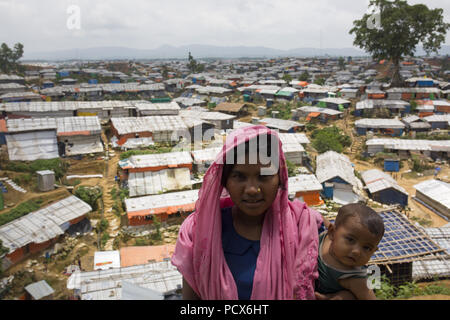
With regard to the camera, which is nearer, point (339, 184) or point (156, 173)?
point (156, 173)

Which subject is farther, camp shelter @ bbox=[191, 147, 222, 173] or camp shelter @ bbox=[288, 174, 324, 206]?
camp shelter @ bbox=[191, 147, 222, 173]

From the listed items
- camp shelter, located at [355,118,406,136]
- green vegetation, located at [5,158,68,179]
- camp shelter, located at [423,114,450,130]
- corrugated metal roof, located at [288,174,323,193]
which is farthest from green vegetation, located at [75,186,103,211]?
camp shelter, located at [423,114,450,130]

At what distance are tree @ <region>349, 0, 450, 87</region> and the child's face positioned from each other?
104 ft

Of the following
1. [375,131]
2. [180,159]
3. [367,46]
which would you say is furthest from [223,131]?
[367,46]

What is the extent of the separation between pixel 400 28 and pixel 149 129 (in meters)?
23.7

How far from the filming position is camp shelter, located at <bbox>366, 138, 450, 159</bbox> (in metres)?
18.6

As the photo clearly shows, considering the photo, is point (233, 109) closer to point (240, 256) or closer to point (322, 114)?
point (322, 114)

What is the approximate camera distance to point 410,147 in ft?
62.0

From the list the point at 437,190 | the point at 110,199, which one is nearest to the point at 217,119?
the point at 110,199

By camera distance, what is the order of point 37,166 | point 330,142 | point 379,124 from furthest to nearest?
1. point 379,124
2. point 330,142
3. point 37,166

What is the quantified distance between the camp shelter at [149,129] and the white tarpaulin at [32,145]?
3.68 metres

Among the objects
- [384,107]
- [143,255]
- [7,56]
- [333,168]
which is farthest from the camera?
[7,56]

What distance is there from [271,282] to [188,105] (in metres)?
30.6

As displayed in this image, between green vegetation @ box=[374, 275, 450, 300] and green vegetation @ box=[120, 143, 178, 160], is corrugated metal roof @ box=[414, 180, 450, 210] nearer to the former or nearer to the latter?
green vegetation @ box=[374, 275, 450, 300]
